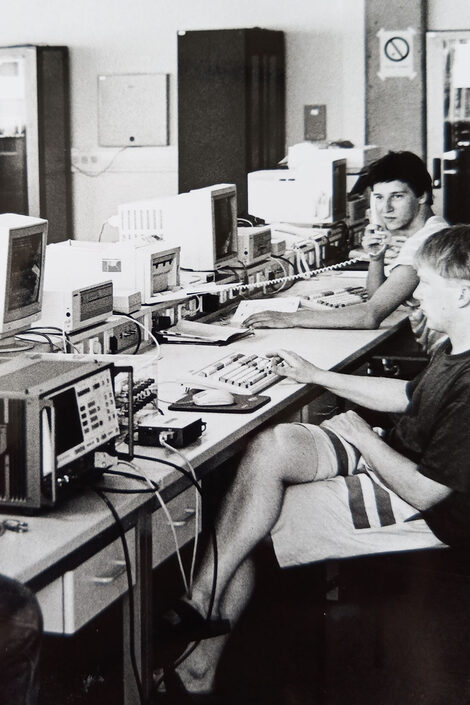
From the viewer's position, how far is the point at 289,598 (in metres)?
3.19

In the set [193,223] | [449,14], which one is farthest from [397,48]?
[193,223]

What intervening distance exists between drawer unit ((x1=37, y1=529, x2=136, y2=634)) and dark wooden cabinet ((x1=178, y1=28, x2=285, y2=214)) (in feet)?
16.5

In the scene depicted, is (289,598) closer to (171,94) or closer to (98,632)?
(98,632)

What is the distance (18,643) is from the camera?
107 centimetres

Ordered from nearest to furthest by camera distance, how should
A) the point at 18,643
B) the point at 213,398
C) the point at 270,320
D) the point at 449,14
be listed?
the point at 18,643 → the point at 213,398 → the point at 270,320 → the point at 449,14

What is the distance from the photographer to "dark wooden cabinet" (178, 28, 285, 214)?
6.79m

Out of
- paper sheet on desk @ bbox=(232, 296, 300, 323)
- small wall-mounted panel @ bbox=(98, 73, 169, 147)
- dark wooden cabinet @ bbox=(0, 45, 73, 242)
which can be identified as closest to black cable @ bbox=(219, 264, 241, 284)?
paper sheet on desk @ bbox=(232, 296, 300, 323)

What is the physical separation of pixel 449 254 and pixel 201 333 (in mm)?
1339

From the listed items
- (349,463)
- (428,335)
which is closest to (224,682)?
(349,463)

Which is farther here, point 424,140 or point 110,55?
point 110,55

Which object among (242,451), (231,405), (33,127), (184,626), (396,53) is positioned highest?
(396,53)

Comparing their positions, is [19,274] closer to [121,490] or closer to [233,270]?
[121,490]

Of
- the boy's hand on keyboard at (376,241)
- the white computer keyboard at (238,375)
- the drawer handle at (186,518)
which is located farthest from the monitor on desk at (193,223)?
the drawer handle at (186,518)

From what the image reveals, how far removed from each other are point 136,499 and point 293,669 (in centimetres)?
100
